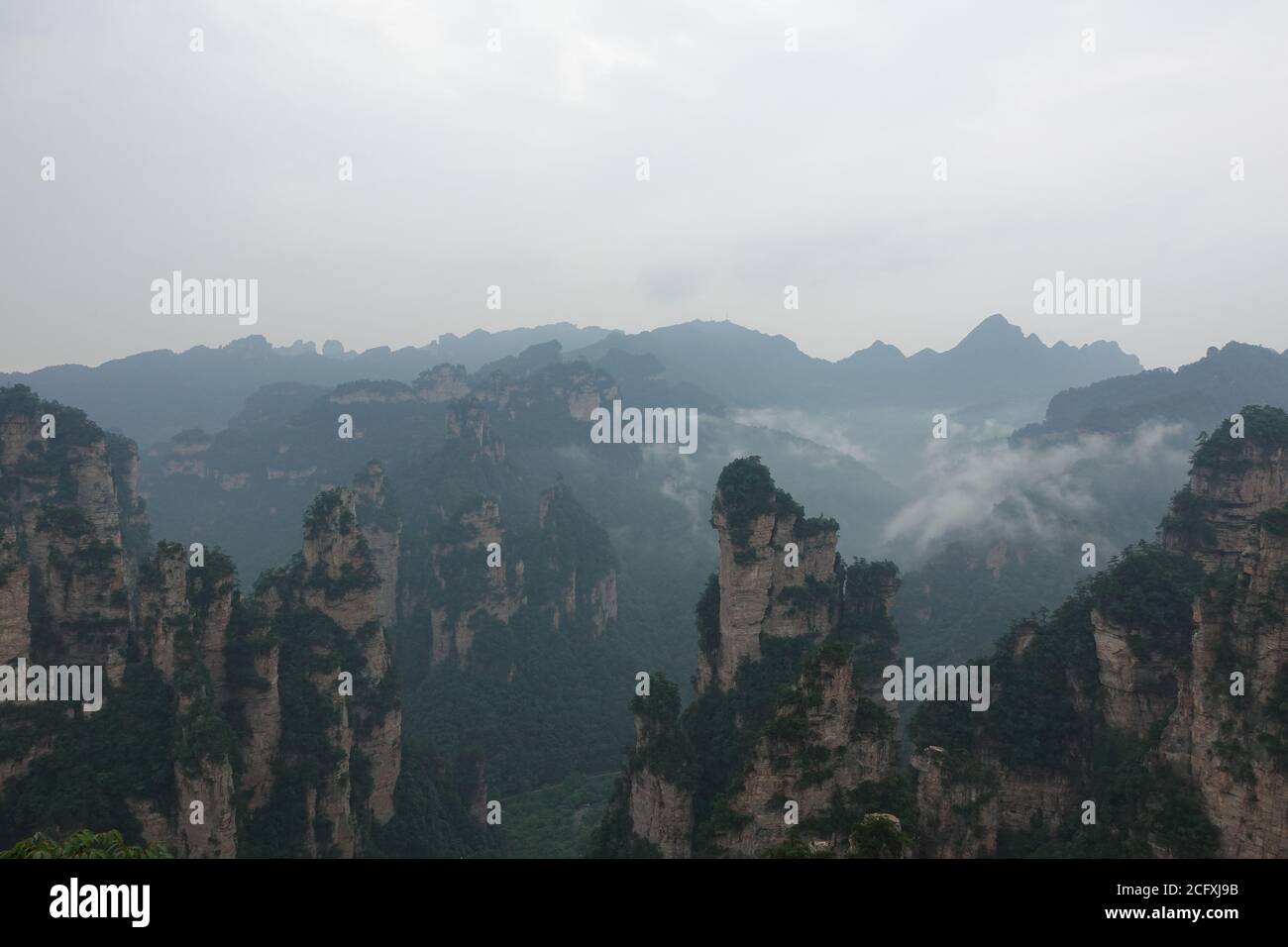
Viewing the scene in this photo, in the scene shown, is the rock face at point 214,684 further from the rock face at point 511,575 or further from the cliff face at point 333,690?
the rock face at point 511,575

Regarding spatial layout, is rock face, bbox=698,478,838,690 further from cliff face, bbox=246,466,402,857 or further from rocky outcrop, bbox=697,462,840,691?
cliff face, bbox=246,466,402,857

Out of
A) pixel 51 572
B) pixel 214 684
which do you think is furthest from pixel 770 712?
pixel 51 572

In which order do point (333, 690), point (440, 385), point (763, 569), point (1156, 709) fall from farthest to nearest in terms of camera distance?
point (440, 385) < point (763, 569) < point (333, 690) < point (1156, 709)

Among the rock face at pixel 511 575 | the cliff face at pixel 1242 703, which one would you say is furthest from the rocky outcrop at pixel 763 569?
the rock face at pixel 511 575

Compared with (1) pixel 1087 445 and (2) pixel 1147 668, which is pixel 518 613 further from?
(1) pixel 1087 445

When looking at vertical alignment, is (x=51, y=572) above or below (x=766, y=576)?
above

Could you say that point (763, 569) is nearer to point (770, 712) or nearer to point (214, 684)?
point (770, 712)
